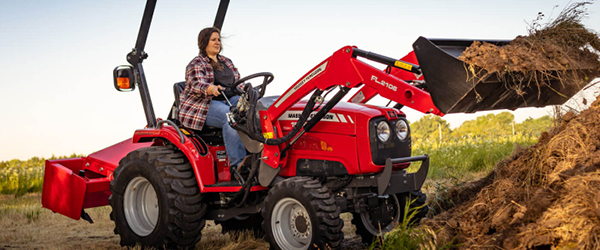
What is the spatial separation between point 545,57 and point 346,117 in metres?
1.63

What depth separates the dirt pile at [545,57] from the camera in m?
4.05

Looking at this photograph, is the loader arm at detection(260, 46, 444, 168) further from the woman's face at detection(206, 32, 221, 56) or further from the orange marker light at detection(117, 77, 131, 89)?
the orange marker light at detection(117, 77, 131, 89)

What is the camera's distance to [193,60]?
18.6 feet

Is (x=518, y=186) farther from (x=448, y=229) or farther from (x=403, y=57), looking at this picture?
(x=403, y=57)

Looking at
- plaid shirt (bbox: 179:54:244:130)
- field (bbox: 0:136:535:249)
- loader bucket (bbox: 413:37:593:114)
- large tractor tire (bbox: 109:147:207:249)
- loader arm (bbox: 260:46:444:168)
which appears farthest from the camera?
field (bbox: 0:136:535:249)

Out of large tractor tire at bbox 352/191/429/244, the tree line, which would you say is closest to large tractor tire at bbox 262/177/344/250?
large tractor tire at bbox 352/191/429/244

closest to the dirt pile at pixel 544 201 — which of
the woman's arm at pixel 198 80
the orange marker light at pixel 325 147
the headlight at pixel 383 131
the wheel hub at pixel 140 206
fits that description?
the headlight at pixel 383 131

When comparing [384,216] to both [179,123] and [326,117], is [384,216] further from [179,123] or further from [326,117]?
[179,123]

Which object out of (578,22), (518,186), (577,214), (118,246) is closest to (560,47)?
(578,22)

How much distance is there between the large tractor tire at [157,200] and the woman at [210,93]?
0.44m

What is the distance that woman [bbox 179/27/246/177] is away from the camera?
17.5ft

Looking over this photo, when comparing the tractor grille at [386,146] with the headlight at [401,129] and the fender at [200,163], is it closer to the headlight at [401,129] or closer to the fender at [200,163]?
the headlight at [401,129]

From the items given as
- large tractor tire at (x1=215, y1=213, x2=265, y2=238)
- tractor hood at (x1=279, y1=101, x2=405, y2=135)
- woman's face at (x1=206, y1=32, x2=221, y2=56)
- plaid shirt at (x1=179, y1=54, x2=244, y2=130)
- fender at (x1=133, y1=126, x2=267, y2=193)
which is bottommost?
large tractor tire at (x1=215, y1=213, x2=265, y2=238)

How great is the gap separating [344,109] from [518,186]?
1544 mm
